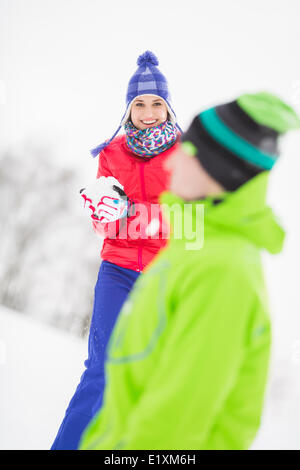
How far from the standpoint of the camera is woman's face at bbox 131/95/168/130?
1848 millimetres

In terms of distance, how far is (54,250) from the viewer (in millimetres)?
8547

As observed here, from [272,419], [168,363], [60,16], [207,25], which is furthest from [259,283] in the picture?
[207,25]

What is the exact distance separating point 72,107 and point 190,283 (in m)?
22.4

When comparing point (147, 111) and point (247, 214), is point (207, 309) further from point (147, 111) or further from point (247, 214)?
point (147, 111)

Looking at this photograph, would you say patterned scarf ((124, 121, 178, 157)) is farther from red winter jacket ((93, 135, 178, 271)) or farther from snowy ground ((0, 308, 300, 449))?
snowy ground ((0, 308, 300, 449))

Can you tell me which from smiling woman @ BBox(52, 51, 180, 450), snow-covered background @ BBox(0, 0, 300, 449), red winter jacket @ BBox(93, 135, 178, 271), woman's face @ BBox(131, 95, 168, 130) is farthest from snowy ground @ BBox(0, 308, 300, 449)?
woman's face @ BBox(131, 95, 168, 130)

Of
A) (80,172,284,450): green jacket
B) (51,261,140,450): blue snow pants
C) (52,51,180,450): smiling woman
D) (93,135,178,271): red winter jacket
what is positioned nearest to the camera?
(80,172,284,450): green jacket

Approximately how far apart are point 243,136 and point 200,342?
0.35 meters

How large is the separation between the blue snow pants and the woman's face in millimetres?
658

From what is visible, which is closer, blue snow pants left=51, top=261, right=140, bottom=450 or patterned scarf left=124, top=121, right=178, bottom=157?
blue snow pants left=51, top=261, right=140, bottom=450

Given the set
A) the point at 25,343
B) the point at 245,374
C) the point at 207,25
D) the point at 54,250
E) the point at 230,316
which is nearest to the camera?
the point at 230,316

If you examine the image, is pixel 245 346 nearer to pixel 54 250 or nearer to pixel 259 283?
pixel 259 283

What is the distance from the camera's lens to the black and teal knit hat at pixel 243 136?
718mm

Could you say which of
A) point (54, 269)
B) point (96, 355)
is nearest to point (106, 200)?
point (96, 355)
